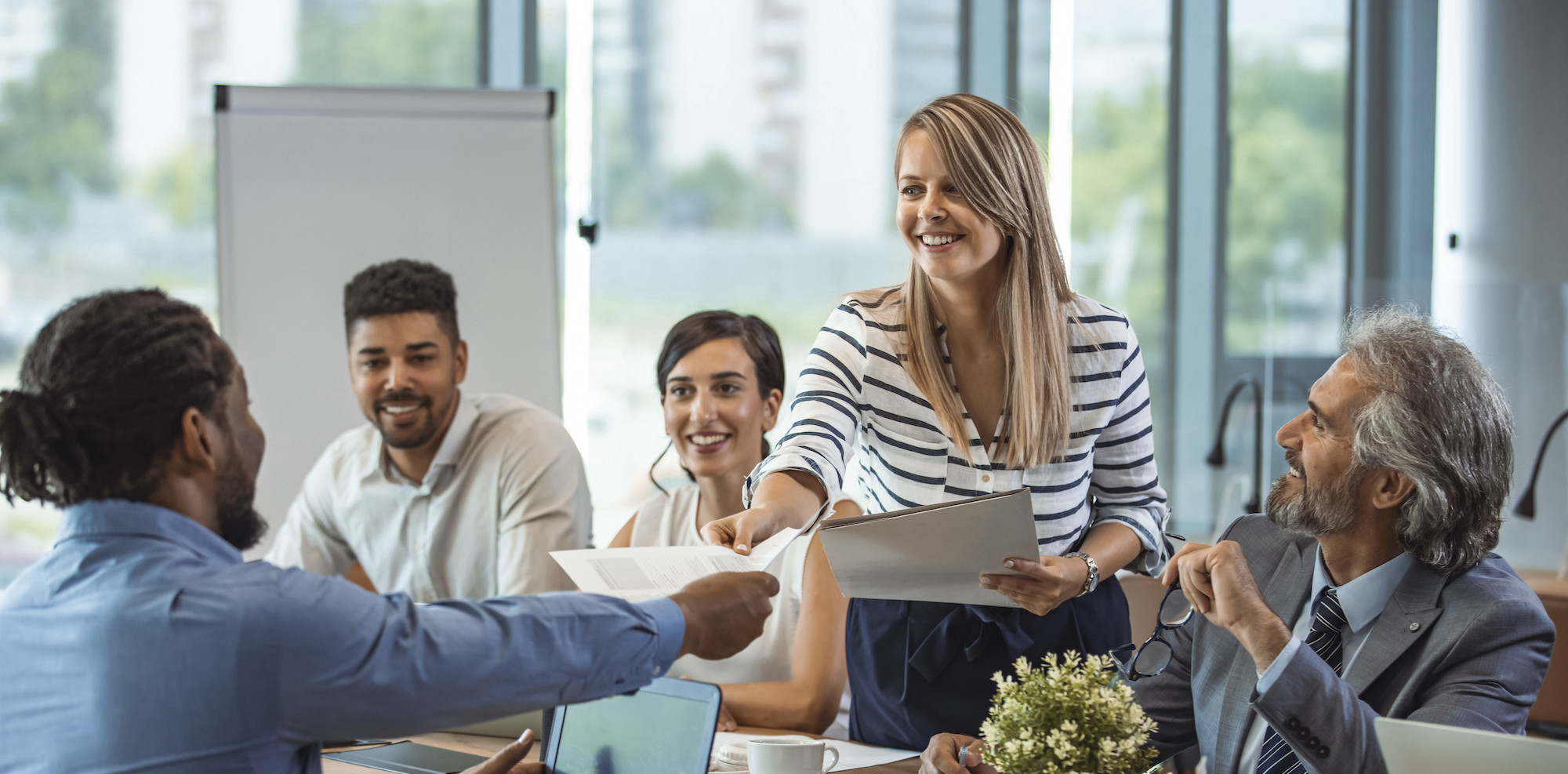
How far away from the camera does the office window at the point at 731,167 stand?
545 centimetres

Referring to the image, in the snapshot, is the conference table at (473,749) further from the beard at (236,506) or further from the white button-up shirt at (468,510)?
the white button-up shirt at (468,510)

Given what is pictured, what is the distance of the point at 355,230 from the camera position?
161 inches

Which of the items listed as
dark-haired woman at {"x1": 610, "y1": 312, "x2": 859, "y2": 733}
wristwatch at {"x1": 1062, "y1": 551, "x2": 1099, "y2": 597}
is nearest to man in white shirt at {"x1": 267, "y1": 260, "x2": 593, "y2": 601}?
dark-haired woman at {"x1": 610, "y1": 312, "x2": 859, "y2": 733}

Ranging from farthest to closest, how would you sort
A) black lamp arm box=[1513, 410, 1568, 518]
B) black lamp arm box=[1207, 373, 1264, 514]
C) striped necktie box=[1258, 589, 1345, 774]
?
black lamp arm box=[1207, 373, 1264, 514] → black lamp arm box=[1513, 410, 1568, 518] → striped necktie box=[1258, 589, 1345, 774]

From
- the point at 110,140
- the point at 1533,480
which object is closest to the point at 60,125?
the point at 110,140

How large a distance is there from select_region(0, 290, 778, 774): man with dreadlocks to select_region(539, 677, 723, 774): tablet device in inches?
10.0

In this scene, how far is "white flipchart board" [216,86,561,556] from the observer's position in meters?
4.01

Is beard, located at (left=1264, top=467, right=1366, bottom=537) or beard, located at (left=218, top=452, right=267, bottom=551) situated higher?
beard, located at (left=218, top=452, right=267, bottom=551)

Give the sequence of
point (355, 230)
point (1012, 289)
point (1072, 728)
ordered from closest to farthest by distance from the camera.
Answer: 1. point (1072, 728)
2. point (1012, 289)
3. point (355, 230)

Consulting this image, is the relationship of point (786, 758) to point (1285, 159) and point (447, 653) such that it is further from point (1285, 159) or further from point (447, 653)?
point (1285, 159)

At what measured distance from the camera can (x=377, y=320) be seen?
9.80 feet

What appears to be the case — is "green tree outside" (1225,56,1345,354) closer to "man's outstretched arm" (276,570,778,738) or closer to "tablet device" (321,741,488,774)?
"tablet device" (321,741,488,774)

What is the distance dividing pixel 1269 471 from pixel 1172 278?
110cm

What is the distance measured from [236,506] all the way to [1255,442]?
4.65 m
